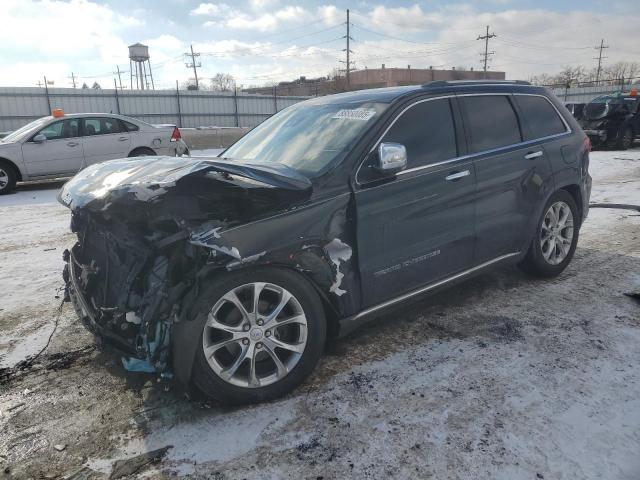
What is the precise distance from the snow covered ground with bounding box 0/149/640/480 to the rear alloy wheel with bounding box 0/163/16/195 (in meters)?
7.44

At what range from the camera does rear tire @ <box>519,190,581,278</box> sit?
14.3ft

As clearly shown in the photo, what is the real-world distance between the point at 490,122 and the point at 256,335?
2.64m

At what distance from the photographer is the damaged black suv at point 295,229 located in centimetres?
252

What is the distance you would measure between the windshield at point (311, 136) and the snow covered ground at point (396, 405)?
1331 mm

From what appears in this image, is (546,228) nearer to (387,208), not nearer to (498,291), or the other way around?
(498,291)

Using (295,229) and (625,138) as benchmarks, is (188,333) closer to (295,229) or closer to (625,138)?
(295,229)

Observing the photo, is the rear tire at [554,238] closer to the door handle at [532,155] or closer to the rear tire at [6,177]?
the door handle at [532,155]

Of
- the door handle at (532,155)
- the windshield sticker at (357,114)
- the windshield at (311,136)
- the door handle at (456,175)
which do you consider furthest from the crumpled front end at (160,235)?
the door handle at (532,155)

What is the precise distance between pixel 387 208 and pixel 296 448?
1554mm

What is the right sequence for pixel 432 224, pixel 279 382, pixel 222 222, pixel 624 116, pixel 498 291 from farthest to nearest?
pixel 624 116 < pixel 498 291 < pixel 432 224 < pixel 279 382 < pixel 222 222

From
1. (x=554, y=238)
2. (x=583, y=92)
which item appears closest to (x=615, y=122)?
(x=554, y=238)

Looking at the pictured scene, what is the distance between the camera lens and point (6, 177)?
33.3 ft

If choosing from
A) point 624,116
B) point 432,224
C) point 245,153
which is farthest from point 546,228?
point 624,116

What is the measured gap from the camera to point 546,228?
4.41 metres
